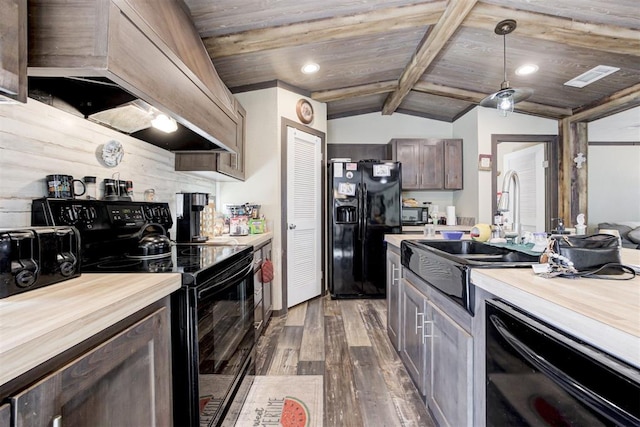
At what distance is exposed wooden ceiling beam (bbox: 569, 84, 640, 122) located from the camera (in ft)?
10.4

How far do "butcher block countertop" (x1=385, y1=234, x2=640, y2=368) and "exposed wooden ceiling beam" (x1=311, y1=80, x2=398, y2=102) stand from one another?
324 centimetres

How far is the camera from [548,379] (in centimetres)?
67

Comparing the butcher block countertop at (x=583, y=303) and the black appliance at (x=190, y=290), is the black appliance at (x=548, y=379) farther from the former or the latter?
the black appliance at (x=190, y=290)

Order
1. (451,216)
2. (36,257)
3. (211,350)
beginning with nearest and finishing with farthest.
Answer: (36,257), (211,350), (451,216)

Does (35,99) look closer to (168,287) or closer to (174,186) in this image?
A: (168,287)

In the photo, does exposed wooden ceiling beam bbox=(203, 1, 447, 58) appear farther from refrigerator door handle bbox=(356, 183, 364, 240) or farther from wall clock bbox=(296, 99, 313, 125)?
refrigerator door handle bbox=(356, 183, 364, 240)

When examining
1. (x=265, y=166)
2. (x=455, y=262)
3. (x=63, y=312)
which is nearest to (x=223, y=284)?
(x=63, y=312)

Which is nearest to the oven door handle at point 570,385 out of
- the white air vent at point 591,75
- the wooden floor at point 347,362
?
the wooden floor at point 347,362

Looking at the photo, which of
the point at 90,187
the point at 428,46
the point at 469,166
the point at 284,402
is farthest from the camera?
the point at 469,166

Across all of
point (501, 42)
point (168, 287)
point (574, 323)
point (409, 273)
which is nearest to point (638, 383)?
point (574, 323)

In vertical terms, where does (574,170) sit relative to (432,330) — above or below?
above

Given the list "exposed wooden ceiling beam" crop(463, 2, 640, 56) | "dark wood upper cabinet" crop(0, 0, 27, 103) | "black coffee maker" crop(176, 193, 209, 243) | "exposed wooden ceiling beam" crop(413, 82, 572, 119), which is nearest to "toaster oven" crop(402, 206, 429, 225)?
"exposed wooden ceiling beam" crop(413, 82, 572, 119)

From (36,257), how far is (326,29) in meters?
2.42

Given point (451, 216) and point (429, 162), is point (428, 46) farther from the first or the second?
point (451, 216)
